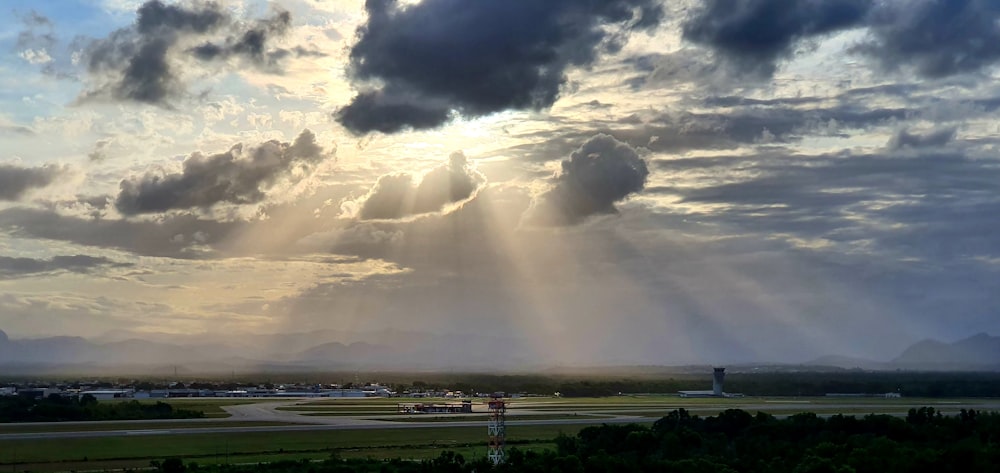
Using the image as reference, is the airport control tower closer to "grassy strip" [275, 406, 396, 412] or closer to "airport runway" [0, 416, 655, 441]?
"grassy strip" [275, 406, 396, 412]

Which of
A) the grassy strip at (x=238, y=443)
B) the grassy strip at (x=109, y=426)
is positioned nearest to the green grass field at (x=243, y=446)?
the grassy strip at (x=238, y=443)

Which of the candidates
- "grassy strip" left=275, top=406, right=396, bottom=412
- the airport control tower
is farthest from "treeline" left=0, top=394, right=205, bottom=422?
the airport control tower

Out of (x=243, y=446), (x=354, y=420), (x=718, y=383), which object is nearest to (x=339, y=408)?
(x=354, y=420)

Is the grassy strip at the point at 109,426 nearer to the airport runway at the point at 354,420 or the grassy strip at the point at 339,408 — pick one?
the airport runway at the point at 354,420

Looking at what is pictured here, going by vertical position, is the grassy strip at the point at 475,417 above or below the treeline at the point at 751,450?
above

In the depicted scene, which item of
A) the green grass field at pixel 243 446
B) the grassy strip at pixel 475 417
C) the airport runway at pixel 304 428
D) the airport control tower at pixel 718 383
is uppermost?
the airport control tower at pixel 718 383
